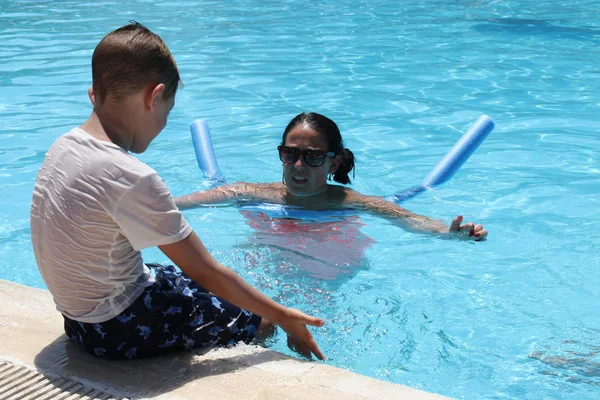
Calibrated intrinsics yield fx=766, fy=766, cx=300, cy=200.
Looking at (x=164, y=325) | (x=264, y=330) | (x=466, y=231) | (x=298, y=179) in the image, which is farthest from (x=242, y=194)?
(x=164, y=325)

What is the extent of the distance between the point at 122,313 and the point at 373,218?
7.50 ft

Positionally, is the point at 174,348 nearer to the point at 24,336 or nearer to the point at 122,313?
the point at 122,313

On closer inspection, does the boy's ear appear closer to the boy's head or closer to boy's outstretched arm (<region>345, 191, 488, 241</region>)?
the boy's head

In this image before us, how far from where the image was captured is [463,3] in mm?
13398

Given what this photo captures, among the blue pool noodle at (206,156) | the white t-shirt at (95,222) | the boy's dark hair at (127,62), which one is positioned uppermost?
the boy's dark hair at (127,62)

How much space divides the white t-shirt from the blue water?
80 cm

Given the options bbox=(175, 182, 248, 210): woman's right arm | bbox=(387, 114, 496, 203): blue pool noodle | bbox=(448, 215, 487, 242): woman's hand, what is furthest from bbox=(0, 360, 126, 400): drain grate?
bbox=(387, 114, 496, 203): blue pool noodle

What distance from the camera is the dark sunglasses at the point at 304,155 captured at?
4105mm

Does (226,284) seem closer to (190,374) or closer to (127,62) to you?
(190,374)

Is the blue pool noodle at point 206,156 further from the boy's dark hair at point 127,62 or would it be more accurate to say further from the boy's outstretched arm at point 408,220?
the boy's dark hair at point 127,62

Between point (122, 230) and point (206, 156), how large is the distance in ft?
9.47

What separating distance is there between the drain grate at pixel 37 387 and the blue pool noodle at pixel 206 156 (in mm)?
2590

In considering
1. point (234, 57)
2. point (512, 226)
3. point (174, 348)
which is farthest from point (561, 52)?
point (174, 348)

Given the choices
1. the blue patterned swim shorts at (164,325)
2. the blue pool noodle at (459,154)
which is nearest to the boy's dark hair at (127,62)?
the blue patterned swim shorts at (164,325)
